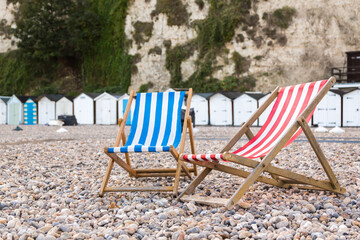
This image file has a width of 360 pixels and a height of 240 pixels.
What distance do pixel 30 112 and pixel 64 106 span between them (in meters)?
2.88

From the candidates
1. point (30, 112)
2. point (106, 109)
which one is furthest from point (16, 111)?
point (106, 109)

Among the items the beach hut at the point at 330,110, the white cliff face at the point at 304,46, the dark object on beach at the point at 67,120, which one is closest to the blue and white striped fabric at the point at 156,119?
the beach hut at the point at 330,110

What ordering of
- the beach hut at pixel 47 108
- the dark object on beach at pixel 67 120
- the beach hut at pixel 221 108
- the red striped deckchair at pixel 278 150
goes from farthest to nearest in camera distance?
the beach hut at pixel 47 108
the dark object on beach at pixel 67 120
the beach hut at pixel 221 108
the red striped deckchair at pixel 278 150

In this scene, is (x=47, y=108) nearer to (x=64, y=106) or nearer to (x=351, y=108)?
(x=64, y=106)

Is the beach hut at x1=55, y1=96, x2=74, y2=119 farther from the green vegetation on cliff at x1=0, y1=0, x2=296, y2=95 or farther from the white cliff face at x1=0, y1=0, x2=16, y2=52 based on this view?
the white cliff face at x1=0, y1=0, x2=16, y2=52

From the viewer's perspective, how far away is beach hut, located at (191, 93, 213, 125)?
22219 mm

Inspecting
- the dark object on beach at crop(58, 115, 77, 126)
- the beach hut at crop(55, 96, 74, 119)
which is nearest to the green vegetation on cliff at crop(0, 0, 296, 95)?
the beach hut at crop(55, 96, 74, 119)

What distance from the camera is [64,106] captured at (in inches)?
1009

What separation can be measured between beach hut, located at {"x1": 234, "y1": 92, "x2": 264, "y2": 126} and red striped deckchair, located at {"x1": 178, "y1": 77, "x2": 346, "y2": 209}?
17134mm

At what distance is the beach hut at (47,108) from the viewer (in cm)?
2594

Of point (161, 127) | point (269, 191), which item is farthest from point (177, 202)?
point (161, 127)

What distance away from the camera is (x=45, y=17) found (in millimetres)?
34438

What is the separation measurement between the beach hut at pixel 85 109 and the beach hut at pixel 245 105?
903cm

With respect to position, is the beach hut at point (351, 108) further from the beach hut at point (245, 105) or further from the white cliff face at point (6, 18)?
the white cliff face at point (6, 18)
